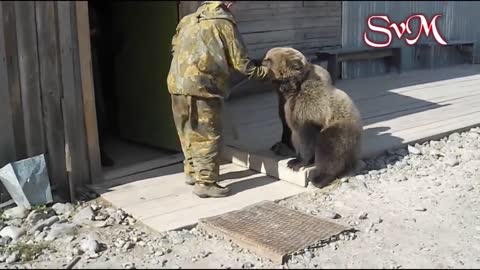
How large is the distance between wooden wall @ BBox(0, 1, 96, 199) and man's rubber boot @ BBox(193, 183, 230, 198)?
1.09 m

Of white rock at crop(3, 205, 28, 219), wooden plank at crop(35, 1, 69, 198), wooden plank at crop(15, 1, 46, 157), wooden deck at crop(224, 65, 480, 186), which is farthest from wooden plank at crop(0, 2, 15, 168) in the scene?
wooden deck at crop(224, 65, 480, 186)

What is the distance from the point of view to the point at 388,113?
27.0 feet

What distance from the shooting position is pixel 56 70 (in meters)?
5.44

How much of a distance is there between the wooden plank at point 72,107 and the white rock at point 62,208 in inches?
7.0

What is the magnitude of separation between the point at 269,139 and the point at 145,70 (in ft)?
5.22

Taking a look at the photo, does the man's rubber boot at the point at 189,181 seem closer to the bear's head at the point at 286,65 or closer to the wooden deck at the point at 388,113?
the wooden deck at the point at 388,113

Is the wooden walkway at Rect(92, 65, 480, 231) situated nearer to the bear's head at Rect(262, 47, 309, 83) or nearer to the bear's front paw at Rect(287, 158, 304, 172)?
the bear's front paw at Rect(287, 158, 304, 172)

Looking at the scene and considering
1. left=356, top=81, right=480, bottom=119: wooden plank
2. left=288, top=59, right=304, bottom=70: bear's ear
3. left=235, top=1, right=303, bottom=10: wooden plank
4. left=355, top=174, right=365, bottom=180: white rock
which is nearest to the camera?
left=288, top=59, right=304, bottom=70: bear's ear

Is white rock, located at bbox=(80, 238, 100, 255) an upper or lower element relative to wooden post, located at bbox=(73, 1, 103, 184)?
lower

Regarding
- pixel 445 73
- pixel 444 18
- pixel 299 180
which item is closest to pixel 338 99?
pixel 299 180

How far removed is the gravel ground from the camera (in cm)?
442

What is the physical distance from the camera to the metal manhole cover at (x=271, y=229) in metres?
4.50

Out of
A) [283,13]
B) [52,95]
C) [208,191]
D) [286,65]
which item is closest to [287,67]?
[286,65]

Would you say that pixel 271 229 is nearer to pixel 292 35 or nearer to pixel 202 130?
pixel 202 130
